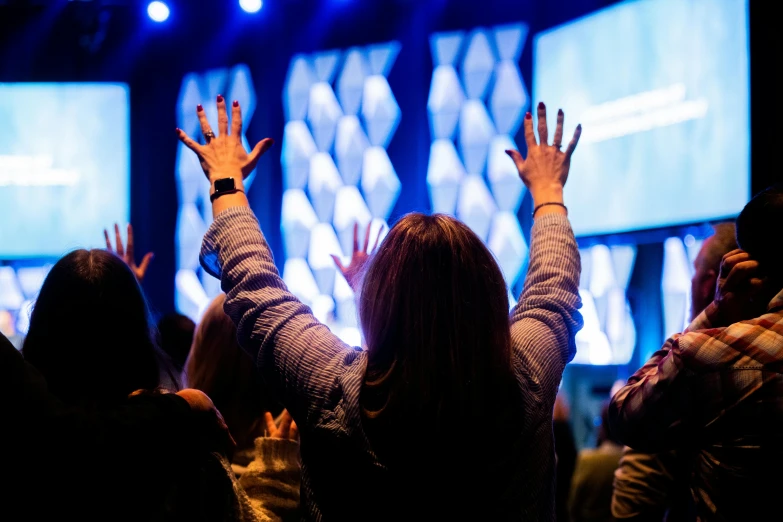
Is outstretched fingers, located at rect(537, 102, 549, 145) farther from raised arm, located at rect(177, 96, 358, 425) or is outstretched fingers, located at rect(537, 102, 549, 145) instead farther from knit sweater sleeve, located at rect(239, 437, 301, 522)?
knit sweater sleeve, located at rect(239, 437, 301, 522)

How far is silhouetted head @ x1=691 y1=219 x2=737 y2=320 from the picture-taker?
165cm

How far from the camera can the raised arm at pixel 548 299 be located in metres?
0.96

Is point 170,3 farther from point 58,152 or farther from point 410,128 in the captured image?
point 410,128

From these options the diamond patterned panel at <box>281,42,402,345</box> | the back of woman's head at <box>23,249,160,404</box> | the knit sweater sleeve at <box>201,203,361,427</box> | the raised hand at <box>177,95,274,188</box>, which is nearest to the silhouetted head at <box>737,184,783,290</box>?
the knit sweater sleeve at <box>201,203,361,427</box>

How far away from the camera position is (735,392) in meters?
1.09

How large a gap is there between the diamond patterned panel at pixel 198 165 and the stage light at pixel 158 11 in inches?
16.8

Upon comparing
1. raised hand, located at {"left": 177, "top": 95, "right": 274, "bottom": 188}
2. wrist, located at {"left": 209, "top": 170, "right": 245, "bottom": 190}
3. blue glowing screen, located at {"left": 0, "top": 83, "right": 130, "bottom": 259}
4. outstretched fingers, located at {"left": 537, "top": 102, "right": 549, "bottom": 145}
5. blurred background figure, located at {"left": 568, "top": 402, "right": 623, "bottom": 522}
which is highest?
blue glowing screen, located at {"left": 0, "top": 83, "right": 130, "bottom": 259}

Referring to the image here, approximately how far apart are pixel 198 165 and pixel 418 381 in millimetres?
4577

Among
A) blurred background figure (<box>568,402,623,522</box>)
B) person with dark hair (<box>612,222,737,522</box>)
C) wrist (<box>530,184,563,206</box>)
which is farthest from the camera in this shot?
blurred background figure (<box>568,402,623,522</box>)

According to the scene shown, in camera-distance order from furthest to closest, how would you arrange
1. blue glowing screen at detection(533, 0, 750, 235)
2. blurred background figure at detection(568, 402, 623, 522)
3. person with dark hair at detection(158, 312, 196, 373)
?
blue glowing screen at detection(533, 0, 750, 235) → blurred background figure at detection(568, 402, 623, 522) → person with dark hair at detection(158, 312, 196, 373)

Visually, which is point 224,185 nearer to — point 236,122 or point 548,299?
point 236,122

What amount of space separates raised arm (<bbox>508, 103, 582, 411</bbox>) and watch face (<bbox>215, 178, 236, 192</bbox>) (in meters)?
0.47

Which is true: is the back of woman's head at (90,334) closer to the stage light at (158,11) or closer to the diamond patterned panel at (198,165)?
the diamond patterned panel at (198,165)

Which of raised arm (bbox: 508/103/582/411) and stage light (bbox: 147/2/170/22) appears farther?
stage light (bbox: 147/2/170/22)
